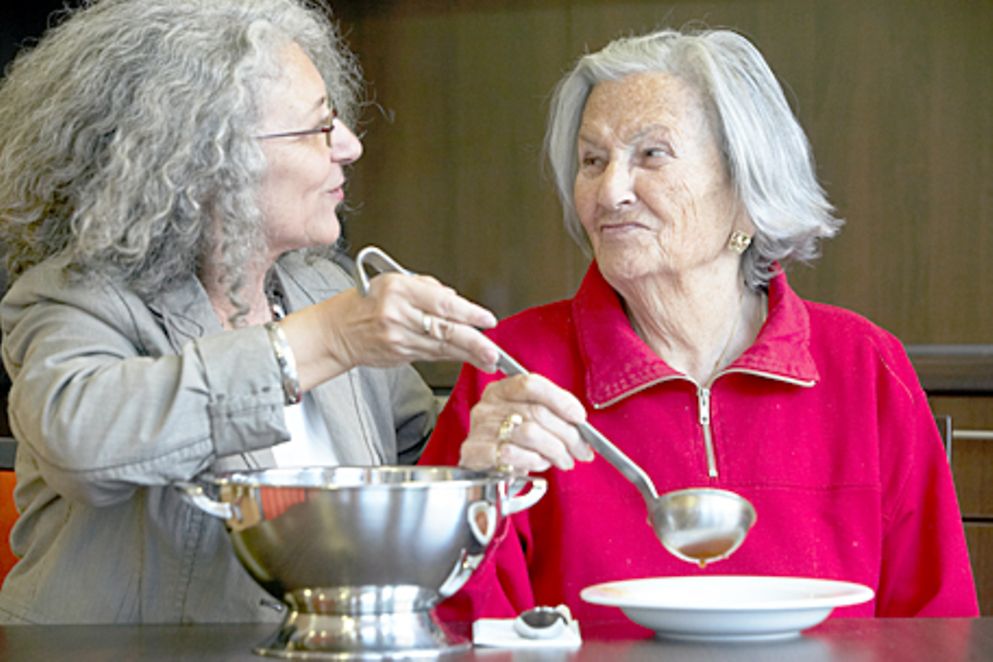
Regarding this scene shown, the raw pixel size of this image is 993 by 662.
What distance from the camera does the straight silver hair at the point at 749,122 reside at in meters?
1.73

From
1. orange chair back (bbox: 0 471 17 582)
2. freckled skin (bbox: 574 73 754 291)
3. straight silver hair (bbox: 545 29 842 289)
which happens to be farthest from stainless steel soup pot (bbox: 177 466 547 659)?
orange chair back (bbox: 0 471 17 582)

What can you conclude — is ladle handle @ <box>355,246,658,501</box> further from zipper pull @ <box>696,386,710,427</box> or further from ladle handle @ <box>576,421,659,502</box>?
zipper pull @ <box>696,386,710,427</box>

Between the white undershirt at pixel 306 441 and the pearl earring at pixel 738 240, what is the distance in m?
0.57

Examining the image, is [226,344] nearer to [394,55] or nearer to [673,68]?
[673,68]

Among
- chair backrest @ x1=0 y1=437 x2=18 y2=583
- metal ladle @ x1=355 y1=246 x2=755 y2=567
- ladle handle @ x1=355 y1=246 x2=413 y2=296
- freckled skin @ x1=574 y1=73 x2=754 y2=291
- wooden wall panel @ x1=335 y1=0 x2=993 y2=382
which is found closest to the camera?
ladle handle @ x1=355 y1=246 x2=413 y2=296

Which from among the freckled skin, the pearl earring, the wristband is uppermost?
the freckled skin

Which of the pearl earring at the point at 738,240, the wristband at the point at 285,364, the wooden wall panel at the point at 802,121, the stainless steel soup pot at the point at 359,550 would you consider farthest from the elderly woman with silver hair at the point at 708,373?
the wooden wall panel at the point at 802,121

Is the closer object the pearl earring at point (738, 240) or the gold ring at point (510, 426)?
the gold ring at point (510, 426)

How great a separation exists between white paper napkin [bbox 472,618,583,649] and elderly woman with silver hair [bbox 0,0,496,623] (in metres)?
0.26

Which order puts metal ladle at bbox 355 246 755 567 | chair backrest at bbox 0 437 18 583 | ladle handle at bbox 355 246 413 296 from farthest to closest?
1. chair backrest at bbox 0 437 18 583
2. metal ladle at bbox 355 246 755 567
3. ladle handle at bbox 355 246 413 296

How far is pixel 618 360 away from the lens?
5.45 ft

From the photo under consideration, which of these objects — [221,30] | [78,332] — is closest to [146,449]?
[78,332]

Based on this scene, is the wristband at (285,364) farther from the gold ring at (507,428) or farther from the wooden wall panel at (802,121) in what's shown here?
the wooden wall panel at (802,121)

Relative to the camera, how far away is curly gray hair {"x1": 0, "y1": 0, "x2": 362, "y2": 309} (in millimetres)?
1542
